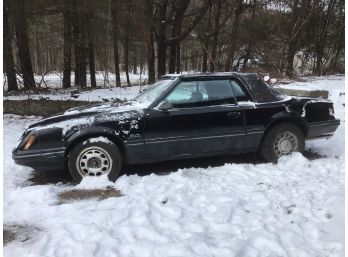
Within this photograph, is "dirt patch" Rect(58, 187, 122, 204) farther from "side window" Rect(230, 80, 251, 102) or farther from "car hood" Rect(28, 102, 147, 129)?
"side window" Rect(230, 80, 251, 102)

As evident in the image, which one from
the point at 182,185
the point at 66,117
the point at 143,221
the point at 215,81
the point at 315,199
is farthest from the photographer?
the point at 215,81

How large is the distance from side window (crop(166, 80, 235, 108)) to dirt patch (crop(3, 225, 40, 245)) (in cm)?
270

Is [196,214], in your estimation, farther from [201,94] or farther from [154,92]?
[154,92]

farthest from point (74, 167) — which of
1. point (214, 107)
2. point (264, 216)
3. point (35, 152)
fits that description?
point (264, 216)

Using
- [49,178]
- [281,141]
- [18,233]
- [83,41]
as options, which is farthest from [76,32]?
[18,233]

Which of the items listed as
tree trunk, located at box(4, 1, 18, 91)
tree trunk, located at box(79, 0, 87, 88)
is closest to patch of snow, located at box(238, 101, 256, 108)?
tree trunk, located at box(4, 1, 18, 91)

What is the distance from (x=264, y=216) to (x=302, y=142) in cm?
259

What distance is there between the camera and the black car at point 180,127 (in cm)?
573

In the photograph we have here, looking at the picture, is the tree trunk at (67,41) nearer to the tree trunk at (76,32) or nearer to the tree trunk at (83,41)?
the tree trunk at (76,32)

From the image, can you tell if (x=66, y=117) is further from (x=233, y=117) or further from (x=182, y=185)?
(x=233, y=117)

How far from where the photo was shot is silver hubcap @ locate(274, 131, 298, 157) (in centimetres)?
661

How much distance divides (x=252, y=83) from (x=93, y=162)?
2725 mm

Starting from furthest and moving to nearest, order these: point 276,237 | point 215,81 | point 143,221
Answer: point 215,81 → point 143,221 → point 276,237

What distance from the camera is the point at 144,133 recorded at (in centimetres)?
593
